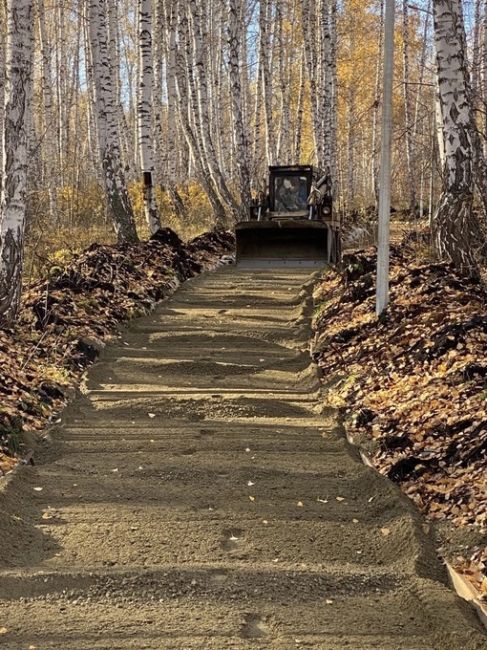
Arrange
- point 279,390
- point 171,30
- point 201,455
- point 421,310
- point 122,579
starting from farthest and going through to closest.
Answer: point 171,30 < point 421,310 < point 279,390 < point 201,455 < point 122,579

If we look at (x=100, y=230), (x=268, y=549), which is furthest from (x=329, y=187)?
(x=268, y=549)

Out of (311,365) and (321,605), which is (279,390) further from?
(321,605)

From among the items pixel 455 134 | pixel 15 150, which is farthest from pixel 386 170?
pixel 15 150

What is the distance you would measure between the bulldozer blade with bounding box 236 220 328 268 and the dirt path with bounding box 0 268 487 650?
7212 millimetres

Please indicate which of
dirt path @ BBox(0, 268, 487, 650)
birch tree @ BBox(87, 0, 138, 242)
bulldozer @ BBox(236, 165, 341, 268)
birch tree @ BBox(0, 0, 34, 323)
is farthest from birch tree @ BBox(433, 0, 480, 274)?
birch tree @ BBox(87, 0, 138, 242)

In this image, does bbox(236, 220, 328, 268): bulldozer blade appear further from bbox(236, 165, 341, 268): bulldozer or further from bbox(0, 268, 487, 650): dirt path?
bbox(0, 268, 487, 650): dirt path

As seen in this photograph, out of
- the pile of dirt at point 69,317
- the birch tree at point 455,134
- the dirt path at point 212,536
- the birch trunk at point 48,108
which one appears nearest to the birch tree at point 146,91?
the pile of dirt at point 69,317

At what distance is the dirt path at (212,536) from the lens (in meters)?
3.11

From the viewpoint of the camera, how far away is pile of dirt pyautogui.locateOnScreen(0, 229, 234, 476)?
5.87m

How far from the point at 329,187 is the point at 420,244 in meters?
3.23

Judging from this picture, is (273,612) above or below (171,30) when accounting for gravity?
below

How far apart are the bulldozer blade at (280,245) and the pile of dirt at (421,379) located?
13.7 ft

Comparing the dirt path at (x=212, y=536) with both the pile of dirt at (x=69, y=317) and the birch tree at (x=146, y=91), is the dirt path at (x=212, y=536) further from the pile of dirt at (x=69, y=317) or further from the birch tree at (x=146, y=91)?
the birch tree at (x=146, y=91)

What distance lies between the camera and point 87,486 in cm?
468
